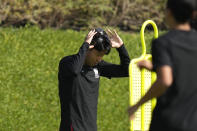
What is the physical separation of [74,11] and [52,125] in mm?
2992

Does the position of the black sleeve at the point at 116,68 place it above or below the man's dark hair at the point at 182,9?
below

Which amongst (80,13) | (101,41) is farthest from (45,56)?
(101,41)

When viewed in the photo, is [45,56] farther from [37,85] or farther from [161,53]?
[161,53]

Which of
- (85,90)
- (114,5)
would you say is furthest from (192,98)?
(114,5)

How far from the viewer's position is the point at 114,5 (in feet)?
36.6

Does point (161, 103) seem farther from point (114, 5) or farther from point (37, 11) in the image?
point (114, 5)

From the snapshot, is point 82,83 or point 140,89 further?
point 82,83

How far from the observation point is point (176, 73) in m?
3.51

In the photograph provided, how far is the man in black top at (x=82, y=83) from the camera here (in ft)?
17.0

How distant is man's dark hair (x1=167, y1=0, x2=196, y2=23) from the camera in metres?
3.52

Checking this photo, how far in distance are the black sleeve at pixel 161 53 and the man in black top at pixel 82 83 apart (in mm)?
1675

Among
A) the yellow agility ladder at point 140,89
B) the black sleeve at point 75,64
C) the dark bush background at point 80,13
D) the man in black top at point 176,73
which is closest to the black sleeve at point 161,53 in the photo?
the man in black top at point 176,73

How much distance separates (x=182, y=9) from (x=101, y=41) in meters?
1.82

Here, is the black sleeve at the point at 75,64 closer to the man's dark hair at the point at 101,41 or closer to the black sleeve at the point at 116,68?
the man's dark hair at the point at 101,41
